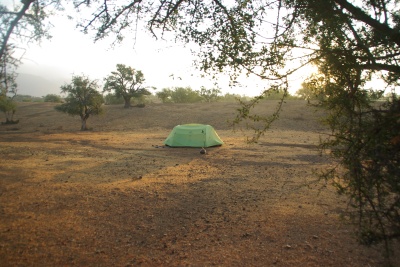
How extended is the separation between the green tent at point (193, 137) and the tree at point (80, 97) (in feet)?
51.9

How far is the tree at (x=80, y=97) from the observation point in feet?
95.1

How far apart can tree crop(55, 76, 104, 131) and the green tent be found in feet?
51.9

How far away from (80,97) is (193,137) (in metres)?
17.5

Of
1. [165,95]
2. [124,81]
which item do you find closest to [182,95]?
[165,95]

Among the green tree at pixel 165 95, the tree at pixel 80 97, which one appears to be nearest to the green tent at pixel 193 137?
the tree at pixel 80 97

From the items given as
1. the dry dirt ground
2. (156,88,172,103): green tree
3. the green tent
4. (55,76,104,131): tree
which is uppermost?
(156,88,172,103): green tree

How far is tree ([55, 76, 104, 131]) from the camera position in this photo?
29.0m

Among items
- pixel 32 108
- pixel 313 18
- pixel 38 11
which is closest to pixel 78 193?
pixel 38 11

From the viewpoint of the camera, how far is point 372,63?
312 centimetres

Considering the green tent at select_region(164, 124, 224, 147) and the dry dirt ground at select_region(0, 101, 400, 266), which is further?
the green tent at select_region(164, 124, 224, 147)

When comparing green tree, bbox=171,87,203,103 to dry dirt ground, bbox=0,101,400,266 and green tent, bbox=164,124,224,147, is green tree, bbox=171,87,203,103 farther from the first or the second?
dry dirt ground, bbox=0,101,400,266

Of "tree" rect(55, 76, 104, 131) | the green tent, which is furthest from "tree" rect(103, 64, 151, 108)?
the green tent

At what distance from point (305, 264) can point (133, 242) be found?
9.11ft

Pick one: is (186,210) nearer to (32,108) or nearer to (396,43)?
(396,43)
